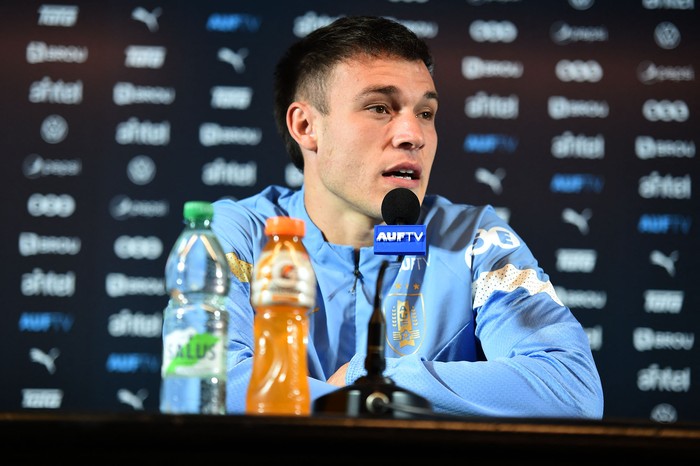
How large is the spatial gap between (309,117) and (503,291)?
0.77 meters

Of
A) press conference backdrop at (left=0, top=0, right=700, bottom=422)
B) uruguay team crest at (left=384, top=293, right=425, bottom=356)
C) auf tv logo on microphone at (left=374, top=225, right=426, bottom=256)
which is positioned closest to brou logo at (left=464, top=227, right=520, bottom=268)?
uruguay team crest at (left=384, top=293, right=425, bottom=356)

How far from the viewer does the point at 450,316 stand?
81.1 inches

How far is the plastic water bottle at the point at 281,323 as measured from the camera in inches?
46.2

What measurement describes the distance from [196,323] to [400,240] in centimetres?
35

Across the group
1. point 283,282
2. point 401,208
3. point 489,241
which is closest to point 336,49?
point 489,241

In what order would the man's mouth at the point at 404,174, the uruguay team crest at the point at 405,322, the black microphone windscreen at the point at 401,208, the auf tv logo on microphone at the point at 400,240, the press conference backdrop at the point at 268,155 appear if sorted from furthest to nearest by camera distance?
the press conference backdrop at the point at 268,155, the man's mouth at the point at 404,174, the uruguay team crest at the point at 405,322, the black microphone windscreen at the point at 401,208, the auf tv logo on microphone at the point at 400,240

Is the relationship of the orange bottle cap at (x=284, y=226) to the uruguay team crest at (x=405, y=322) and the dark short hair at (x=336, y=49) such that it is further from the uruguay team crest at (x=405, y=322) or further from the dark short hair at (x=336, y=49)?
the dark short hair at (x=336, y=49)

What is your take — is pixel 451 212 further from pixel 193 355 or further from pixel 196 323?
pixel 193 355

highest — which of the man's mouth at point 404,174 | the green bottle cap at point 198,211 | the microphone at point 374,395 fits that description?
the man's mouth at point 404,174

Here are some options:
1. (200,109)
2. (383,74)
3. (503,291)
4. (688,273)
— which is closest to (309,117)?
(383,74)

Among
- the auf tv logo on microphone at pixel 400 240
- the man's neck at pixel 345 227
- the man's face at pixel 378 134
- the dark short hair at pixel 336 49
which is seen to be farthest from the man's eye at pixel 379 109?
the auf tv logo on microphone at pixel 400 240

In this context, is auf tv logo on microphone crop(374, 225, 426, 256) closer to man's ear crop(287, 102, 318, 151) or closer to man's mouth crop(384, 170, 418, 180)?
man's mouth crop(384, 170, 418, 180)

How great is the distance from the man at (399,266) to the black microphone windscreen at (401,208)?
258mm

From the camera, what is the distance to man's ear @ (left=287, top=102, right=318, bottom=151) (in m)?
2.46
